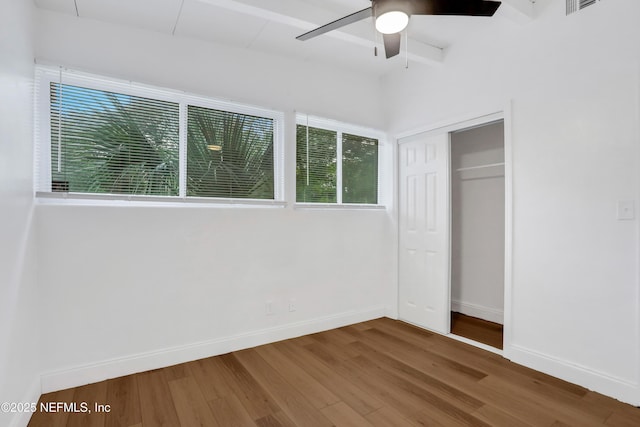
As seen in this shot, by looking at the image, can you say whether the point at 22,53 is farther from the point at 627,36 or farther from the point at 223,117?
the point at 627,36

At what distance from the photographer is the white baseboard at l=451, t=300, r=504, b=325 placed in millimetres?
3795

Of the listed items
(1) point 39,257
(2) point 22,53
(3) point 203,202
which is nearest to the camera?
(2) point 22,53

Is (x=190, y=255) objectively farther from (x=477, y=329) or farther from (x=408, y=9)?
(x=477, y=329)

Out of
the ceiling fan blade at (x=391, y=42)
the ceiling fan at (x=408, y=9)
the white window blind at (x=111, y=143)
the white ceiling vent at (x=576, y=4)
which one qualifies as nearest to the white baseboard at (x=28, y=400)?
the white window blind at (x=111, y=143)

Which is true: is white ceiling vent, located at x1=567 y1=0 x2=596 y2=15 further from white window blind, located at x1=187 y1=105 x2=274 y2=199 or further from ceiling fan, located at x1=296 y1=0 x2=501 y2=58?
white window blind, located at x1=187 y1=105 x2=274 y2=199

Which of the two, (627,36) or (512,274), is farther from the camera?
(512,274)

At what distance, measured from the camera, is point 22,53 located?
78.1 inches

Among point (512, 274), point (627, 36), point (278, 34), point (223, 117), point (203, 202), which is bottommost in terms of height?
point (512, 274)

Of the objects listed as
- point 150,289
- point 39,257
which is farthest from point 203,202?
point 39,257

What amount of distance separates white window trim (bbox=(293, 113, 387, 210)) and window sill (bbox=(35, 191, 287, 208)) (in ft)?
1.52

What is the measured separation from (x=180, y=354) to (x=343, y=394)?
1.44 meters

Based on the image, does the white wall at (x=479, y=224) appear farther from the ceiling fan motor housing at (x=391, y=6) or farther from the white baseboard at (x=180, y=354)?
the ceiling fan motor housing at (x=391, y=6)

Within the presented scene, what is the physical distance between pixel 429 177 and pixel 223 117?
2.26 m

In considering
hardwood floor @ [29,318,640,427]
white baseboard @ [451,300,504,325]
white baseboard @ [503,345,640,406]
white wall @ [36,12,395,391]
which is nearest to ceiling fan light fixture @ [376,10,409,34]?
white wall @ [36,12,395,391]
